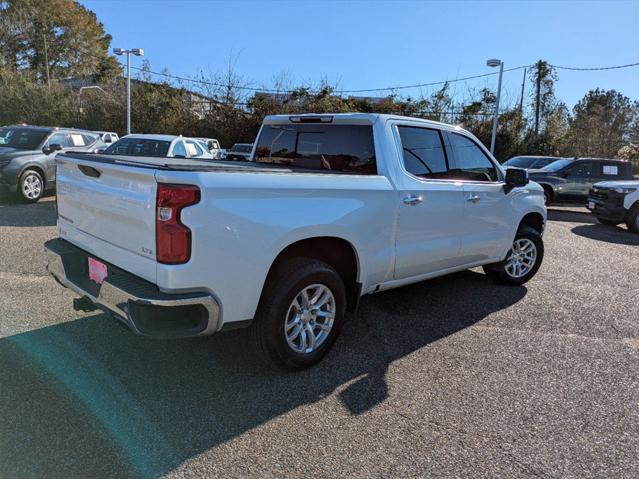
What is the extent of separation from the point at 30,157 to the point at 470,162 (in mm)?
9706

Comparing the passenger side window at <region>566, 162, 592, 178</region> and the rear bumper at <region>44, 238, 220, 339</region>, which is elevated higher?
the passenger side window at <region>566, 162, 592, 178</region>

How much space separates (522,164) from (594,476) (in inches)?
643

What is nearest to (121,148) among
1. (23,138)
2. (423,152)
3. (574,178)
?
(23,138)

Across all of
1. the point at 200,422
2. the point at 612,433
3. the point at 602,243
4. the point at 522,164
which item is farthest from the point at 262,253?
the point at 522,164

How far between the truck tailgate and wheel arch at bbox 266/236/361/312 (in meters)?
0.91

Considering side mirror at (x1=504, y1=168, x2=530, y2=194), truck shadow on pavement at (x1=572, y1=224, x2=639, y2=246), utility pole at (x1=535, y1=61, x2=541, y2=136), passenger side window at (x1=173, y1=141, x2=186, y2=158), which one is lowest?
truck shadow on pavement at (x1=572, y1=224, x2=639, y2=246)

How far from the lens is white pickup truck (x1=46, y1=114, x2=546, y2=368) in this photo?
271 cm

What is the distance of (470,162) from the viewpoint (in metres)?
5.06

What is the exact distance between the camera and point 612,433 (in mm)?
3029

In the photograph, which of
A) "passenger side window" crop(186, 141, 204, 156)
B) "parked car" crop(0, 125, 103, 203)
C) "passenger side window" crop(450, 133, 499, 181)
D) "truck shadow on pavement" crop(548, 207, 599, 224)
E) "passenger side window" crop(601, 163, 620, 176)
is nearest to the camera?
"passenger side window" crop(450, 133, 499, 181)

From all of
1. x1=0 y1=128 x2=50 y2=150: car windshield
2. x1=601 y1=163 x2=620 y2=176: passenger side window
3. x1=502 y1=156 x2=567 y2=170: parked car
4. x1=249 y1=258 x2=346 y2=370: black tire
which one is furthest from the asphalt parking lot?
x1=502 y1=156 x2=567 y2=170: parked car

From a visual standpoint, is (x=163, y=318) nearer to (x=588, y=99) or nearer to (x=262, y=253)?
(x=262, y=253)

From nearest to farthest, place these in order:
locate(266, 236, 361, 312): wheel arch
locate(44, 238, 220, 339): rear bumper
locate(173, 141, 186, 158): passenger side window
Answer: locate(44, 238, 220, 339): rear bumper
locate(266, 236, 361, 312): wheel arch
locate(173, 141, 186, 158): passenger side window

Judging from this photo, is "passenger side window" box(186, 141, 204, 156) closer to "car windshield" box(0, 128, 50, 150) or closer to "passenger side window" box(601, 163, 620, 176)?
"car windshield" box(0, 128, 50, 150)
